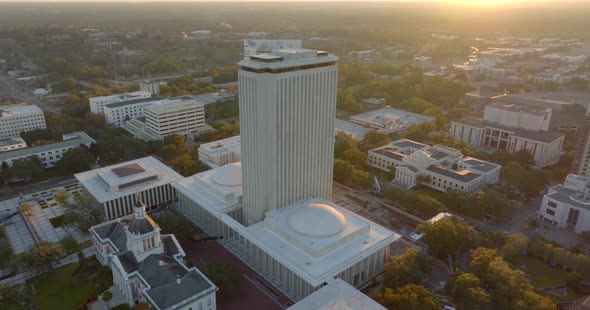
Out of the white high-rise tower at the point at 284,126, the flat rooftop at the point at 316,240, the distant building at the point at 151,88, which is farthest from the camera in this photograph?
the distant building at the point at 151,88

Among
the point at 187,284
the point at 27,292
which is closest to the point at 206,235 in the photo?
the point at 187,284

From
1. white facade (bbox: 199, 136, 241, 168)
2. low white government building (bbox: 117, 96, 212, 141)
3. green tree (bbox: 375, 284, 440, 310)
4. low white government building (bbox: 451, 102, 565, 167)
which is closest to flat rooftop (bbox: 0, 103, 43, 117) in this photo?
low white government building (bbox: 117, 96, 212, 141)

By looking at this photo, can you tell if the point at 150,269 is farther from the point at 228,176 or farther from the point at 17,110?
the point at 17,110

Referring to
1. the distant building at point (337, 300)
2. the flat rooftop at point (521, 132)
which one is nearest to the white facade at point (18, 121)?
the distant building at point (337, 300)

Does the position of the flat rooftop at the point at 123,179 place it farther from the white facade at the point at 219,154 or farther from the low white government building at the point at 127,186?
the white facade at the point at 219,154

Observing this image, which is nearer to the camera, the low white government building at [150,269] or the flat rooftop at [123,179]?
the low white government building at [150,269]

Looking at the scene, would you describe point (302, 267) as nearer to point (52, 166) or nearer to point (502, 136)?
point (52, 166)
